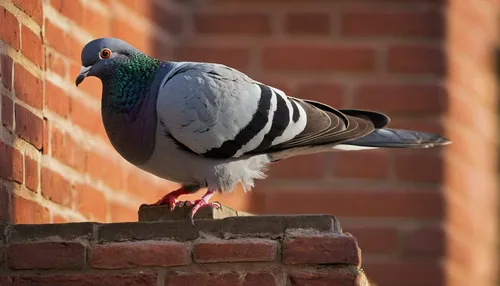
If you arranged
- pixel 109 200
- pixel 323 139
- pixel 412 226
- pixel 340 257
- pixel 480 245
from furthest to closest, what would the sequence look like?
pixel 480 245
pixel 412 226
pixel 109 200
pixel 323 139
pixel 340 257

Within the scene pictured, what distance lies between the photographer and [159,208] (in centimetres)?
323

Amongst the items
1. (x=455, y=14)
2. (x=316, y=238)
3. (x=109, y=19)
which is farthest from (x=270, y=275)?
(x=455, y=14)

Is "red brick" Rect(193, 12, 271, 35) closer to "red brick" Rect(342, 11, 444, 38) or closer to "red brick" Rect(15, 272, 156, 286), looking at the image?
"red brick" Rect(342, 11, 444, 38)

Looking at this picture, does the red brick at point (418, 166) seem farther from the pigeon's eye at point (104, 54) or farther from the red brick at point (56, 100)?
the pigeon's eye at point (104, 54)

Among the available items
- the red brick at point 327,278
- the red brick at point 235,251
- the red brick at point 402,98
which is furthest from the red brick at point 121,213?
the red brick at point 327,278

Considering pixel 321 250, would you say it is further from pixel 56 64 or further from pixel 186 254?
pixel 56 64

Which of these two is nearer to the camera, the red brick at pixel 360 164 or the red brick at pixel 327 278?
the red brick at pixel 327 278

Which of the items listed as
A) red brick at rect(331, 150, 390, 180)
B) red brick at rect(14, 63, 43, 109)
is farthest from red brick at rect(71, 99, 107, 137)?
red brick at rect(331, 150, 390, 180)

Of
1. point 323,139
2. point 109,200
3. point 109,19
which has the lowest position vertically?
point 109,200

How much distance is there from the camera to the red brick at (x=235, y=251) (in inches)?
115

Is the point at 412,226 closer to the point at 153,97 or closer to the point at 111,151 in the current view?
the point at 111,151

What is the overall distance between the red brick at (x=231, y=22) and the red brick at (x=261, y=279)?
184cm

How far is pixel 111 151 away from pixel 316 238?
49.6 inches

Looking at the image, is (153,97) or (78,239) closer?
(78,239)
